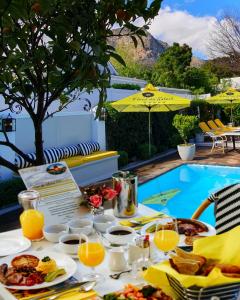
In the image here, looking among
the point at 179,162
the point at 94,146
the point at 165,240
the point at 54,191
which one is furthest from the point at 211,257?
the point at 179,162

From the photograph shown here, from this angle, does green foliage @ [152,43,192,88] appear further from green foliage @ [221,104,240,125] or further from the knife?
the knife

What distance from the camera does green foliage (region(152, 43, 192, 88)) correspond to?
1240 inches

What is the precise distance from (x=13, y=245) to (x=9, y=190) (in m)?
5.69

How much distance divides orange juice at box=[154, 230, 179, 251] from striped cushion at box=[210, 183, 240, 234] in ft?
3.39

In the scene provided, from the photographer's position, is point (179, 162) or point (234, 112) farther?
point (234, 112)

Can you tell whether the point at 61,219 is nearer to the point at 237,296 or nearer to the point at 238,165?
the point at 237,296

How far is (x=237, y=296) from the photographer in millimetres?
1537

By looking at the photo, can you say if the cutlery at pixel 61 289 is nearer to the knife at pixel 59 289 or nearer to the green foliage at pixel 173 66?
the knife at pixel 59 289

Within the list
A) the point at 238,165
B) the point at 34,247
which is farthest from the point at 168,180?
the point at 34,247

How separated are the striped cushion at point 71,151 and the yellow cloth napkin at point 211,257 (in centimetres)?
923

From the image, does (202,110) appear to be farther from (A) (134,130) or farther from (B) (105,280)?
(B) (105,280)

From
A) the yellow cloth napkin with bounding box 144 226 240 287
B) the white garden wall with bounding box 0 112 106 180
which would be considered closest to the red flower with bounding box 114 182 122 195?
the yellow cloth napkin with bounding box 144 226 240 287

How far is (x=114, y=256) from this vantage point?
215 centimetres

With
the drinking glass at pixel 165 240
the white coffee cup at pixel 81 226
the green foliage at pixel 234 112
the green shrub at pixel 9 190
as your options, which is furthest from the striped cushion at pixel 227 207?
the green foliage at pixel 234 112
